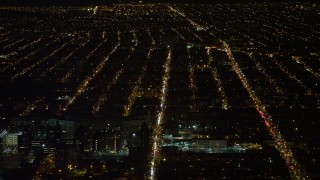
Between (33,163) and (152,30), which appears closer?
(33,163)

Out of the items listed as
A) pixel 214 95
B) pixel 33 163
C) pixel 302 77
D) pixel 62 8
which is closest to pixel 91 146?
pixel 33 163

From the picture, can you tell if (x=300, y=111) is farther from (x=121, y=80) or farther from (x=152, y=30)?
(x=152, y=30)

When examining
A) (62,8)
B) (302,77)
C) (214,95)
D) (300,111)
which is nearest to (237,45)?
(302,77)

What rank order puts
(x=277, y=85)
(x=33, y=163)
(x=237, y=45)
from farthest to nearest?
(x=237, y=45) → (x=277, y=85) → (x=33, y=163)

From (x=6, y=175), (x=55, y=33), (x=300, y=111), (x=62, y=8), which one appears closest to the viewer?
(x=6, y=175)

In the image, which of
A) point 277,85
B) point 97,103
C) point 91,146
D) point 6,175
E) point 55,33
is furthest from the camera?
point 55,33

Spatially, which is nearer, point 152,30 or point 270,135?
point 270,135

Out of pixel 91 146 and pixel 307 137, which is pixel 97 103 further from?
pixel 307 137
